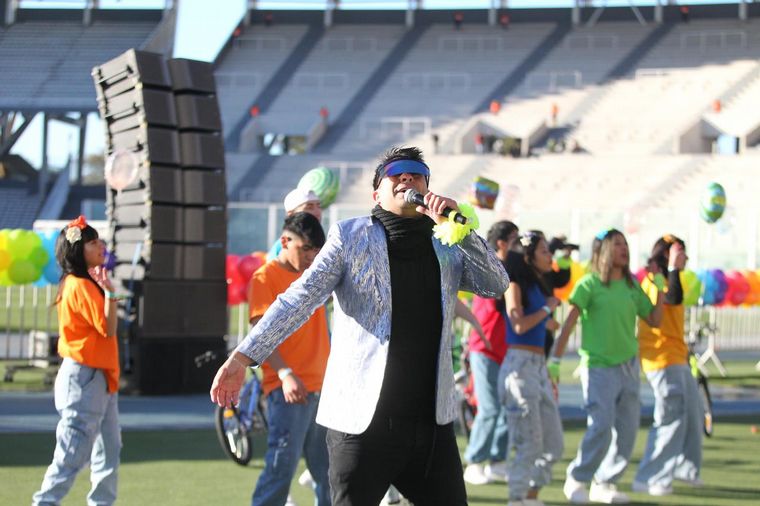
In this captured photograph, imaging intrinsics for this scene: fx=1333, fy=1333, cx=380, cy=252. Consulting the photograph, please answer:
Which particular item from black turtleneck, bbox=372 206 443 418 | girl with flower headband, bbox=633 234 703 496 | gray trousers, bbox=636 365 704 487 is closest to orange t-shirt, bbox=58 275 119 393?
black turtleneck, bbox=372 206 443 418

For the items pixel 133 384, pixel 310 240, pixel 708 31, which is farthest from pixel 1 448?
pixel 708 31

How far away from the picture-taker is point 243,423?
9461 millimetres

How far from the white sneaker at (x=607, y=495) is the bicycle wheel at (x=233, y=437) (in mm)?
2514

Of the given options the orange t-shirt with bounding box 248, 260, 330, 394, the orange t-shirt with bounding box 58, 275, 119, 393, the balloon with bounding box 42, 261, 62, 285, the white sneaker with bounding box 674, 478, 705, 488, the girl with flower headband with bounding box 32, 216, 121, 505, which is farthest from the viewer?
the balloon with bounding box 42, 261, 62, 285

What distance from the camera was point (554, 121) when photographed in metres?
42.8

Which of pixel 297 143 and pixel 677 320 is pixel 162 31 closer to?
pixel 297 143

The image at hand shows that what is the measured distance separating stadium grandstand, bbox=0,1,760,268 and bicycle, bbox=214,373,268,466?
27054mm

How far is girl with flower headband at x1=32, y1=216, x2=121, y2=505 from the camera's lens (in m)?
6.57

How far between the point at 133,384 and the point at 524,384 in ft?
22.9

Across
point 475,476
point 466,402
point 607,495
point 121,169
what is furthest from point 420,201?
point 121,169

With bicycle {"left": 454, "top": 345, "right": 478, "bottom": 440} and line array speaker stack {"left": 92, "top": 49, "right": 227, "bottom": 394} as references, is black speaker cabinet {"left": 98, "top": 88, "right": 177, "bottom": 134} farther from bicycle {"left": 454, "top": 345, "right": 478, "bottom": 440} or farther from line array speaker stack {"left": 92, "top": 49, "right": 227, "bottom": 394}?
bicycle {"left": 454, "top": 345, "right": 478, "bottom": 440}

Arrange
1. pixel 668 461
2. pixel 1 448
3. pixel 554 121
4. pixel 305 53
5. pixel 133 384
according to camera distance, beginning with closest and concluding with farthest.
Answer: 1. pixel 668 461
2. pixel 1 448
3. pixel 133 384
4. pixel 554 121
5. pixel 305 53

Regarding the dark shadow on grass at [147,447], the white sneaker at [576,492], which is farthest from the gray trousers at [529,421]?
the dark shadow on grass at [147,447]

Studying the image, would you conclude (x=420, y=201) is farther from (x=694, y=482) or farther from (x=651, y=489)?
(x=694, y=482)
